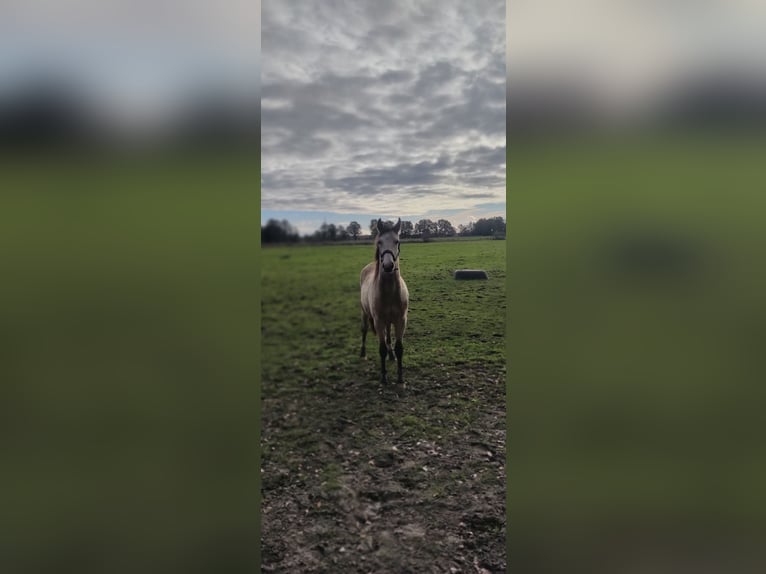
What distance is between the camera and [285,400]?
3.07 metres

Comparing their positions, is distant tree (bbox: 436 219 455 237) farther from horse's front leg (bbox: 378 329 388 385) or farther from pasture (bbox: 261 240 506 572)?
horse's front leg (bbox: 378 329 388 385)

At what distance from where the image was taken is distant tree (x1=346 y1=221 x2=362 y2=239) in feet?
9.71
